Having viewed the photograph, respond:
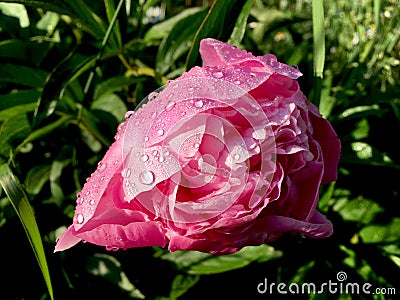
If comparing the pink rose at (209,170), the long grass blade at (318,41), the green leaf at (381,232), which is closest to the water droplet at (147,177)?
the pink rose at (209,170)

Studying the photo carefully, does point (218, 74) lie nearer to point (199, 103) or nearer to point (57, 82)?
point (199, 103)

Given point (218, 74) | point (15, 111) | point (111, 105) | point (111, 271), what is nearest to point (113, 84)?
point (111, 105)

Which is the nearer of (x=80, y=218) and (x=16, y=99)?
(x=80, y=218)

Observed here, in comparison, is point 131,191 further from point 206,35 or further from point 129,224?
point 206,35

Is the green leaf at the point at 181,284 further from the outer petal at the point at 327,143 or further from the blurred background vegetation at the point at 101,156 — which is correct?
the outer petal at the point at 327,143

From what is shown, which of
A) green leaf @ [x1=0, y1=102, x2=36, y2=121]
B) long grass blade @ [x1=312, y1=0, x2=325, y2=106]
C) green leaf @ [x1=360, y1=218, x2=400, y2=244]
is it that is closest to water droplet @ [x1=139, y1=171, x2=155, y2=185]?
long grass blade @ [x1=312, y1=0, x2=325, y2=106]

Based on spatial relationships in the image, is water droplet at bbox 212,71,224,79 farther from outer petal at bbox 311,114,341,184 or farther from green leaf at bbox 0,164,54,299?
green leaf at bbox 0,164,54,299
